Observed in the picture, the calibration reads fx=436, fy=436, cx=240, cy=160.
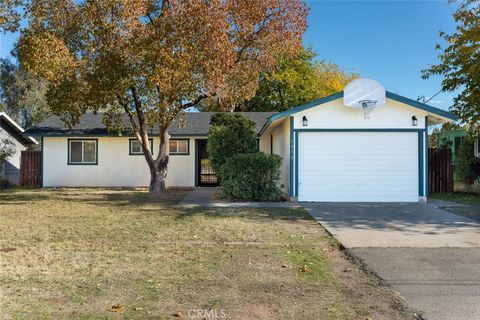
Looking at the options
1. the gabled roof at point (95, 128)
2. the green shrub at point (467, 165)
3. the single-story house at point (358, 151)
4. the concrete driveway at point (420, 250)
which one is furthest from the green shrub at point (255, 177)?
the green shrub at point (467, 165)

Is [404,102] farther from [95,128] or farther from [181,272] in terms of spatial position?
[95,128]

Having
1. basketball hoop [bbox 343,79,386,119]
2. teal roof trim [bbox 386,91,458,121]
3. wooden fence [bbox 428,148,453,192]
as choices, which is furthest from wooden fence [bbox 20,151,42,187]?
wooden fence [bbox 428,148,453,192]

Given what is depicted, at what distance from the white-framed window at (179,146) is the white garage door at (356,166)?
26.8ft

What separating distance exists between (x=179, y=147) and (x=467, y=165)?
1208 centimetres

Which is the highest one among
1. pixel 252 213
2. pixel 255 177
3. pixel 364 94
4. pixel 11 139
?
pixel 364 94

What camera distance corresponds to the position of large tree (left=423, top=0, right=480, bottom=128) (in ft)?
47.9

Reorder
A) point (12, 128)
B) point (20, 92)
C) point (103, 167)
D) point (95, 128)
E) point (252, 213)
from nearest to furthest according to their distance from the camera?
point (252, 213), point (103, 167), point (95, 128), point (12, 128), point (20, 92)

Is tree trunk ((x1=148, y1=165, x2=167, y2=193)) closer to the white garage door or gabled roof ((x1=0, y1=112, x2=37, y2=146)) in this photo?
the white garage door

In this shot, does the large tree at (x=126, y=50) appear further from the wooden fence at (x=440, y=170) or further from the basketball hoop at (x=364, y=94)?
the wooden fence at (x=440, y=170)

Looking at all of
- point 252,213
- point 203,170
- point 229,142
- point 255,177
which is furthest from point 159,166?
point 252,213

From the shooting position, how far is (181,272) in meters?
5.26

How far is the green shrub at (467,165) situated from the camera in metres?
16.6

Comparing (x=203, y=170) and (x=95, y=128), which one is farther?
(x=203, y=170)

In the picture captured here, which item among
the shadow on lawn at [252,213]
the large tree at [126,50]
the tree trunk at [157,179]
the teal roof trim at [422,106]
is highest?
the large tree at [126,50]
